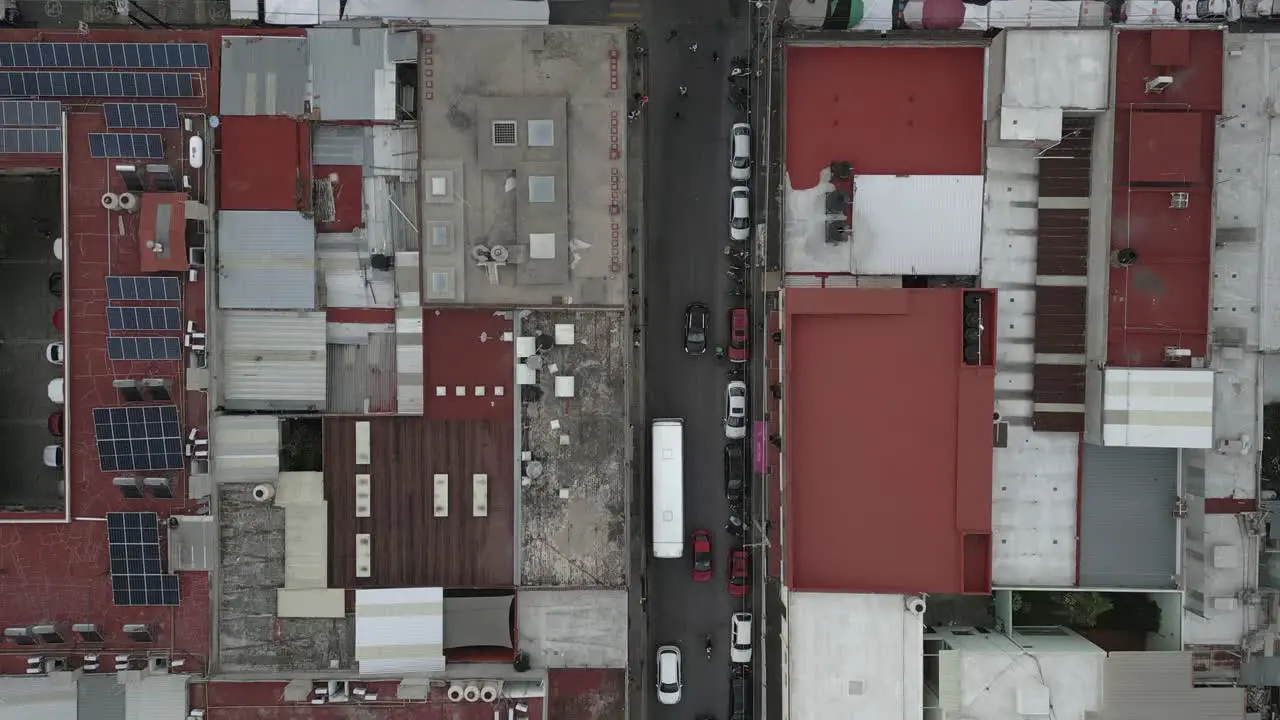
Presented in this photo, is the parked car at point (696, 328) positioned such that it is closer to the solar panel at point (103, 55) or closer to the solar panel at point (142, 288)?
the solar panel at point (142, 288)

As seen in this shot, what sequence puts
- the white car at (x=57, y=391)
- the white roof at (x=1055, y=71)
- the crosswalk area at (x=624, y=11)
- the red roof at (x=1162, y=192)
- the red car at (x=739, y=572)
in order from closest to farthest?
the red roof at (x=1162, y=192)
the white roof at (x=1055, y=71)
the white car at (x=57, y=391)
the red car at (x=739, y=572)
the crosswalk area at (x=624, y=11)

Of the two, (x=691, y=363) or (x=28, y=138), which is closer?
(x=28, y=138)

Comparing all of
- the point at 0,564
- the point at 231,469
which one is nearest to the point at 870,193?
the point at 231,469

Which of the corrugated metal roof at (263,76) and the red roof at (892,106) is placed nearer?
the corrugated metal roof at (263,76)

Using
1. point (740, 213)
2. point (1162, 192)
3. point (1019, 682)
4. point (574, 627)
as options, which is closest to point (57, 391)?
point (574, 627)

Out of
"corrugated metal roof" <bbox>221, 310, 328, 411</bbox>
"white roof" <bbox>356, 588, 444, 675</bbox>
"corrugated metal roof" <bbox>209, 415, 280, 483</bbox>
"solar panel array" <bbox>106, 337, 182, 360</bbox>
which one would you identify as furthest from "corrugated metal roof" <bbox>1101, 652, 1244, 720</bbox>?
"solar panel array" <bbox>106, 337, 182, 360</bbox>

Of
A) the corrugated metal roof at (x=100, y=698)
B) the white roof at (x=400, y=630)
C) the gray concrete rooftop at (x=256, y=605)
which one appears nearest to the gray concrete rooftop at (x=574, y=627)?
the white roof at (x=400, y=630)

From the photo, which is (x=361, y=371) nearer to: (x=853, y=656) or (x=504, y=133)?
(x=504, y=133)
